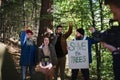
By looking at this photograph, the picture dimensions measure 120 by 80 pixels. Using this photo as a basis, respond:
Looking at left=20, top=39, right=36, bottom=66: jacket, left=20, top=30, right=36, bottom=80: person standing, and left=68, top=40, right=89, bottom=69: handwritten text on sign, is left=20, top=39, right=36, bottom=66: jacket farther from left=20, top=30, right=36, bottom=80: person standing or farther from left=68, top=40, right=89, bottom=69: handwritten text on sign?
left=68, top=40, right=89, bottom=69: handwritten text on sign

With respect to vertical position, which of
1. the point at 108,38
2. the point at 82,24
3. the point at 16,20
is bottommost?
the point at 16,20

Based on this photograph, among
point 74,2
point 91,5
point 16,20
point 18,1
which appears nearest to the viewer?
point 91,5

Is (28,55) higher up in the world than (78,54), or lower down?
lower down

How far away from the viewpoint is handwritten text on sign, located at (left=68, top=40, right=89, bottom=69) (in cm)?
1064

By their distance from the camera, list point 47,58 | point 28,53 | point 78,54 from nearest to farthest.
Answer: point 47,58, point 78,54, point 28,53

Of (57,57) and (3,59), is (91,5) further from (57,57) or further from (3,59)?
(3,59)

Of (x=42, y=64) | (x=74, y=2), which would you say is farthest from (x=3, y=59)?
(x=74, y=2)

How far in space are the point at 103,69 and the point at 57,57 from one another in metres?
2.19

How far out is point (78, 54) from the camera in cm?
1081

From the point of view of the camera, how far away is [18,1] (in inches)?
825

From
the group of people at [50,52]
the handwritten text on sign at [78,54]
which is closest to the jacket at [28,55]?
the group of people at [50,52]

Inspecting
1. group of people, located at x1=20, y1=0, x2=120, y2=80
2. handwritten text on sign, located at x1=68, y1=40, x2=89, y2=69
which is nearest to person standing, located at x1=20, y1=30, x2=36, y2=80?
group of people, located at x1=20, y1=0, x2=120, y2=80

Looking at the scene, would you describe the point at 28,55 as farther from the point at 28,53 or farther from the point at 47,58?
the point at 47,58

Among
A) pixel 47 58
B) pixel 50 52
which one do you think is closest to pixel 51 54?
pixel 50 52
